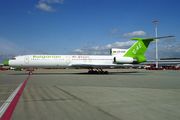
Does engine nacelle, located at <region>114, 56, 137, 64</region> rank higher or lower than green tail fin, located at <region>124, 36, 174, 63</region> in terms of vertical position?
lower

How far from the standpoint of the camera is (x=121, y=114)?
5.43 meters

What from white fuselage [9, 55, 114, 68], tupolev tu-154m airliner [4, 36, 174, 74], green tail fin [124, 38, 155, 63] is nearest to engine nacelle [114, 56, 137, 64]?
tupolev tu-154m airliner [4, 36, 174, 74]

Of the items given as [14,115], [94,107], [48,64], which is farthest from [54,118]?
[48,64]

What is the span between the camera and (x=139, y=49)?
30859 mm

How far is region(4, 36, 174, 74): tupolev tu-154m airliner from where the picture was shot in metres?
27.8

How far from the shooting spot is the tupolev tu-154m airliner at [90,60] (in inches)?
1094

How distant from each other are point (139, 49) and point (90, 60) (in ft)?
32.5

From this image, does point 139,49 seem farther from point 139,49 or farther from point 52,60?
point 52,60

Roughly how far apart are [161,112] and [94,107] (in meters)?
2.47

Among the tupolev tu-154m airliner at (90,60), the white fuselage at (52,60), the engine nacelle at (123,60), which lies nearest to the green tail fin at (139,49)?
the tupolev tu-154m airliner at (90,60)

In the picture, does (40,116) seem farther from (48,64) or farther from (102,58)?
(102,58)

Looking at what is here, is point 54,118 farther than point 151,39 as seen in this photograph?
No

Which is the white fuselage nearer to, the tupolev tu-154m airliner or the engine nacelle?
the tupolev tu-154m airliner

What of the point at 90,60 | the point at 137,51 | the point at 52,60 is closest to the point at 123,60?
the point at 137,51
